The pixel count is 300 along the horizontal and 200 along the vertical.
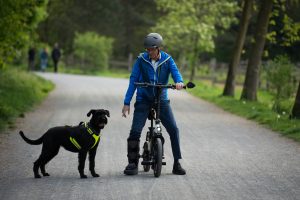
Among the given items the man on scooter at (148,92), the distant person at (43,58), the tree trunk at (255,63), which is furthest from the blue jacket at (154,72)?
the distant person at (43,58)

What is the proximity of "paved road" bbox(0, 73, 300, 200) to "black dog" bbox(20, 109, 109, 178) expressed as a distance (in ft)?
0.85

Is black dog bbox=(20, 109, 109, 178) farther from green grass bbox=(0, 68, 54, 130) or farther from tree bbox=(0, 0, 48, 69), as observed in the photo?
tree bbox=(0, 0, 48, 69)

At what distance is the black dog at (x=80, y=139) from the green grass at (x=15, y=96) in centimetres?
596

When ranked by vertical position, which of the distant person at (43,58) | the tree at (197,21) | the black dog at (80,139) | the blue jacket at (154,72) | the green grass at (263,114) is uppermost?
the tree at (197,21)

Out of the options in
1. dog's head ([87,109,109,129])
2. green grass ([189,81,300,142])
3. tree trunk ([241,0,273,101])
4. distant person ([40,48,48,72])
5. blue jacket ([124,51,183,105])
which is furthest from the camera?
distant person ([40,48,48,72])

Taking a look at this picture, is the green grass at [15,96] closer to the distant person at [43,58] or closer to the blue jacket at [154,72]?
the blue jacket at [154,72]

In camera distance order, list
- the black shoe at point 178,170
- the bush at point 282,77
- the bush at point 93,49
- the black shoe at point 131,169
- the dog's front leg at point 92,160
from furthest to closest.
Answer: the bush at point 93,49, the bush at point 282,77, the black shoe at point 178,170, the black shoe at point 131,169, the dog's front leg at point 92,160

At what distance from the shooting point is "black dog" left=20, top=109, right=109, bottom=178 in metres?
9.46

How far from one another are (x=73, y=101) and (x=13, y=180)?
579 inches

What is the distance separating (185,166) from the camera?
11008mm

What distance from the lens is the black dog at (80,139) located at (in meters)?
9.46

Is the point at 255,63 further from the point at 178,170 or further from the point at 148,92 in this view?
the point at 148,92

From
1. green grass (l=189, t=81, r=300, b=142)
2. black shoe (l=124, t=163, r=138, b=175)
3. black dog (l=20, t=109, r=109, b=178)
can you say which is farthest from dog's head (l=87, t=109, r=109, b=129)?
green grass (l=189, t=81, r=300, b=142)

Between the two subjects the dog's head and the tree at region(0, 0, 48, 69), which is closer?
the dog's head
